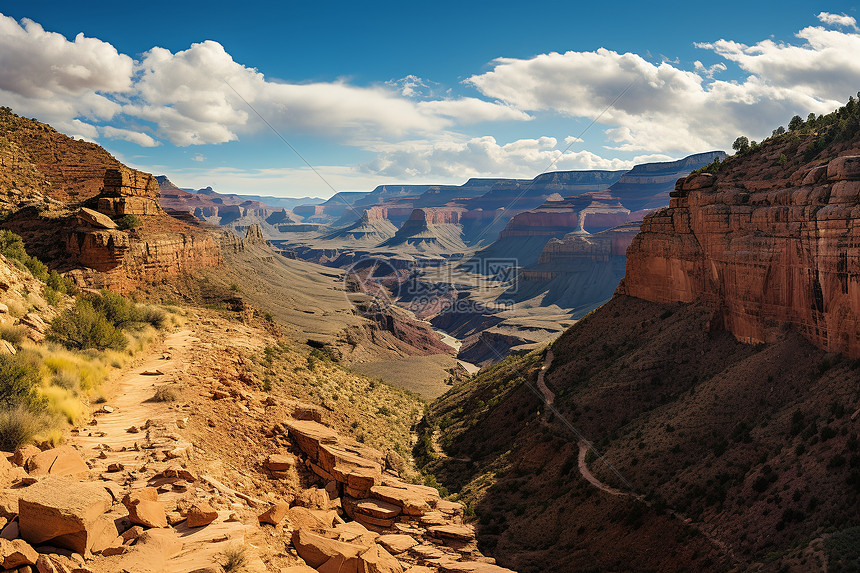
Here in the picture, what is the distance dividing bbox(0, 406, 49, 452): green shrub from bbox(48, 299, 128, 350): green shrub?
877 cm

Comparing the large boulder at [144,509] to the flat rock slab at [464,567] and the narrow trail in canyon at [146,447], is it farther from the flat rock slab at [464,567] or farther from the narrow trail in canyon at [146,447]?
the flat rock slab at [464,567]

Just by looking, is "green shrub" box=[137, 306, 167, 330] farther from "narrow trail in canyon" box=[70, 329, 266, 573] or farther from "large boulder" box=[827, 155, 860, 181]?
"large boulder" box=[827, 155, 860, 181]

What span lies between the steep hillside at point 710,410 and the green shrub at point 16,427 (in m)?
19.4

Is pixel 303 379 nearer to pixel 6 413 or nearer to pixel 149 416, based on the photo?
pixel 149 416

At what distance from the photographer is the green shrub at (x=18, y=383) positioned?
15.0 metres

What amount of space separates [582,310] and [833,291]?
394 feet

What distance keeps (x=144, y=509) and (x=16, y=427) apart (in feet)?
15.5

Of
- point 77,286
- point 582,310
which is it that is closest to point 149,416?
point 77,286

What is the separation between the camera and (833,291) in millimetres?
25875

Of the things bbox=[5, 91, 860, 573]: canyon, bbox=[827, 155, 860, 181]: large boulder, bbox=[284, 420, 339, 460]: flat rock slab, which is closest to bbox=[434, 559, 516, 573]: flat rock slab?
bbox=[5, 91, 860, 573]: canyon

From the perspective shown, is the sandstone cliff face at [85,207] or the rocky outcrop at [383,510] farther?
the sandstone cliff face at [85,207]

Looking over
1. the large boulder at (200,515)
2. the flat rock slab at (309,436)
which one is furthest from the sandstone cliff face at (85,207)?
the large boulder at (200,515)

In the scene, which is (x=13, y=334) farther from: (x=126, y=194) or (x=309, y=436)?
(x=126, y=194)

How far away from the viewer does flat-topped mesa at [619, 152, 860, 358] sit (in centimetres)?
2536
